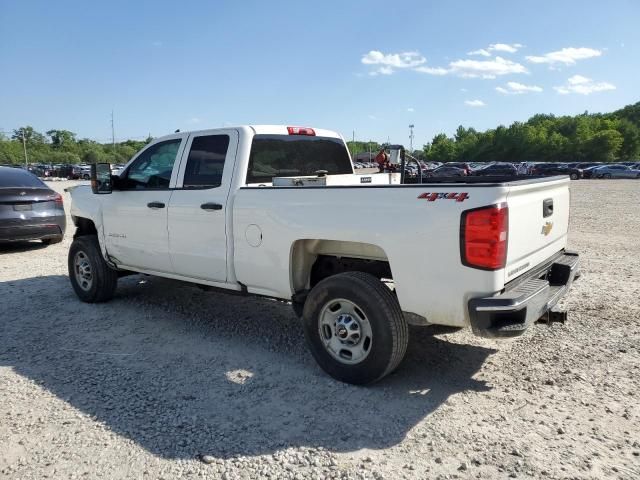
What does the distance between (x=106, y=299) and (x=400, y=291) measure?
422 cm

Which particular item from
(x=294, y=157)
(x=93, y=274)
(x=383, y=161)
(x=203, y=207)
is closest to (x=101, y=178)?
(x=93, y=274)

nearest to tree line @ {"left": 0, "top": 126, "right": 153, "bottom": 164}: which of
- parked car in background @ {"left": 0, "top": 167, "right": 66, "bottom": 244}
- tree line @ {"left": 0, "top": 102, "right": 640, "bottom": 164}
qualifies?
tree line @ {"left": 0, "top": 102, "right": 640, "bottom": 164}

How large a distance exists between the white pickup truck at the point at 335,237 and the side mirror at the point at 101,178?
0.07 ft

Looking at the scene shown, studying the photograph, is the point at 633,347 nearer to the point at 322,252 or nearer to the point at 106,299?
the point at 322,252

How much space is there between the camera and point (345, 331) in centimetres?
396

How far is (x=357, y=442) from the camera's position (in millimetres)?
3199

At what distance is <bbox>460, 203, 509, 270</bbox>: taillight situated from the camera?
10.5 feet

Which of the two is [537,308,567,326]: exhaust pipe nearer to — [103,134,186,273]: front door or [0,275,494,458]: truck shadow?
[0,275,494,458]: truck shadow

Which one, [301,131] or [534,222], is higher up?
[301,131]

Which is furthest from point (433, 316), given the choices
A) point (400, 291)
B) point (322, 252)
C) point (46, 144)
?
point (46, 144)

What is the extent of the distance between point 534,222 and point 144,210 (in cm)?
385

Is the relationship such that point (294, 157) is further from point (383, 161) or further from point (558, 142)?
point (558, 142)

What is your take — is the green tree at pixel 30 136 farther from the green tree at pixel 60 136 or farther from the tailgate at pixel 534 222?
the tailgate at pixel 534 222

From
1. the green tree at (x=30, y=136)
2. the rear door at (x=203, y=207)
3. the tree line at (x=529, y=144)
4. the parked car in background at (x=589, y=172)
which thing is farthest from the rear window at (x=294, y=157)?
the green tree at (x=30, y=136)
